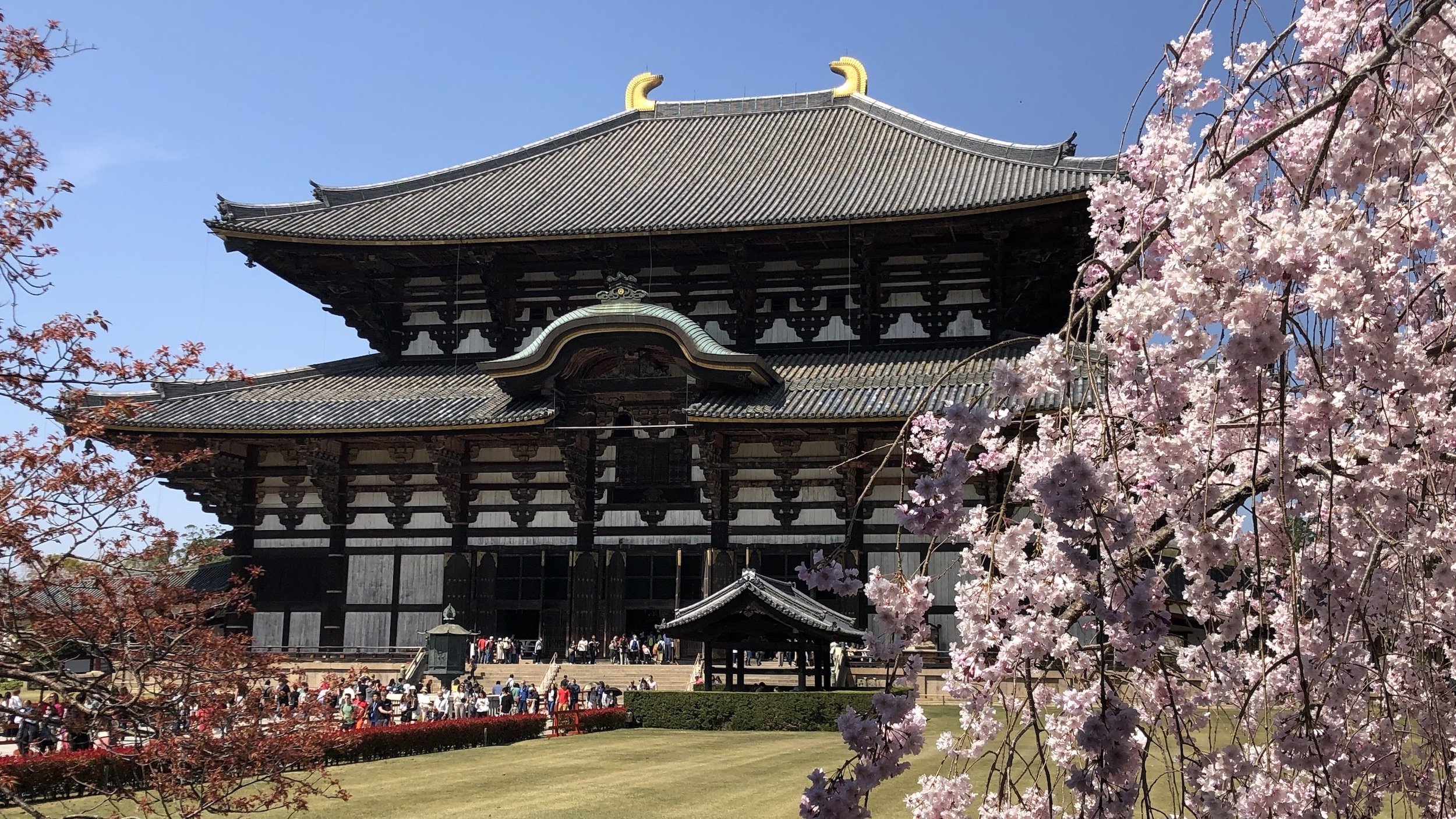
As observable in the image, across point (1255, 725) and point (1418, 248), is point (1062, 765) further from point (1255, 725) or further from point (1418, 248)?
point (1418, 248)

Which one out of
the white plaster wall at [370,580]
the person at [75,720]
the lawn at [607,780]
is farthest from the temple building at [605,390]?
the person at [75,720]

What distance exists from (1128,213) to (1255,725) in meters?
2.46

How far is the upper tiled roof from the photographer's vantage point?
28859 mm

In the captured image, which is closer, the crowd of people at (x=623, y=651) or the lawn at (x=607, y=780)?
the lawn at (x=607, y=780)

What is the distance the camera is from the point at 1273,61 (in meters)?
5.05

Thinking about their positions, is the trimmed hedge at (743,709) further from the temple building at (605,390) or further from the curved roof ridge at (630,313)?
the curved roof ridge at (630,313)

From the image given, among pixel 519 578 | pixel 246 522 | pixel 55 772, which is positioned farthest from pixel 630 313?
pixel 55 772

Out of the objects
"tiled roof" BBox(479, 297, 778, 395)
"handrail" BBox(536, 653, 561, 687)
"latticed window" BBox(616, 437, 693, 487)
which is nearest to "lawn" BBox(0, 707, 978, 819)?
"handrail" BBox(536, 653, 561, 687)

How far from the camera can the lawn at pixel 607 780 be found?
43.0ft

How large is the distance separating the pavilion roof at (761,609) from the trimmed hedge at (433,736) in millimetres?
3083

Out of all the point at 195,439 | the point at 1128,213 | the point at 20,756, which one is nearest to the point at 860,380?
the point at 195,439

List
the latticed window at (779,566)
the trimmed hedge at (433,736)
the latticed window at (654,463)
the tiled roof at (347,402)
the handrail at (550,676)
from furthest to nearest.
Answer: the latticed window at (654,463) < the latticed window at (779,566) < the tiled roof at (347,402) < the handrail at (550,676) < the trimmed hedge at (433,736)

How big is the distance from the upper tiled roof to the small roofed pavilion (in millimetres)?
8945

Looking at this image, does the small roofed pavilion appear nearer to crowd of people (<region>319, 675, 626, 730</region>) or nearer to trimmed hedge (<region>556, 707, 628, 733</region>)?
trimmed hedge (<region>556, 707, 628, 733</region>)
